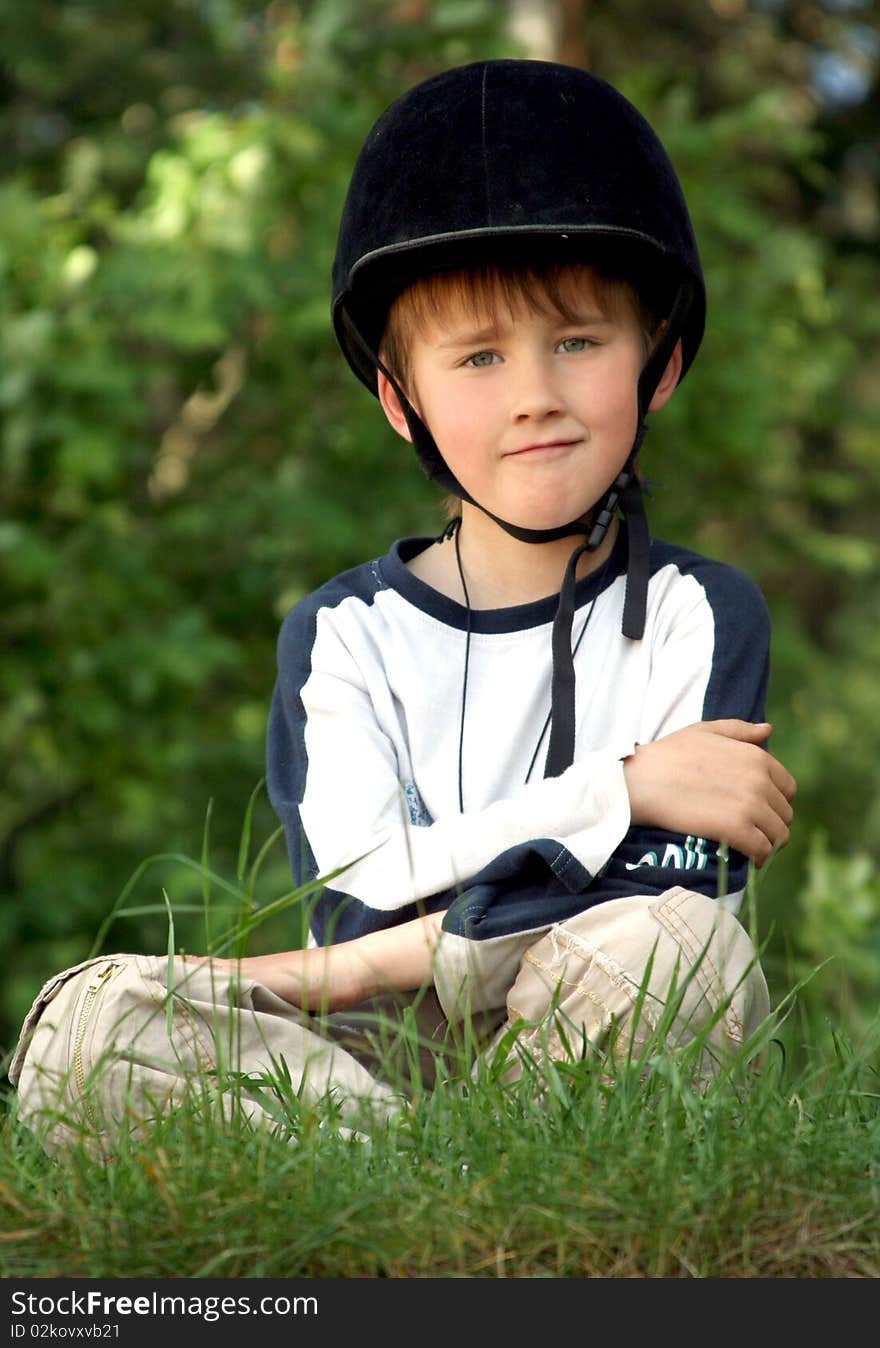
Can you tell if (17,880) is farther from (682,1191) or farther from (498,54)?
(682,1191)

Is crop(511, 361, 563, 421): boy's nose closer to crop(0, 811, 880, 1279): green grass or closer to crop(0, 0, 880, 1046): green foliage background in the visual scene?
crop(0, 811, 880, 1279): green grass

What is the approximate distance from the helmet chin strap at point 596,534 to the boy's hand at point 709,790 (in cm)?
22

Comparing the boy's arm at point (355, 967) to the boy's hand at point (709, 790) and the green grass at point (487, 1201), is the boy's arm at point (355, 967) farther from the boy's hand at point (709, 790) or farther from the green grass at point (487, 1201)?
the green grass at point (487, 1201)

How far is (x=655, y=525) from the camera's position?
588 centimetres

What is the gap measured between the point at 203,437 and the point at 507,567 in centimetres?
336

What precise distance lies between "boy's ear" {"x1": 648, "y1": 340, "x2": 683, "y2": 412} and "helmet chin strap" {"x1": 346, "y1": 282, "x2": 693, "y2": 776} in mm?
29

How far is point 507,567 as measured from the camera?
3004 millimetres

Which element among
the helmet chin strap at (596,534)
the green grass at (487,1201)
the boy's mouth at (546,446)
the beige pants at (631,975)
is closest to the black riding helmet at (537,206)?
the helmet chin strap at (596,534)

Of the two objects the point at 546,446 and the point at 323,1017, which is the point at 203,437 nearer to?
the point at 546,446

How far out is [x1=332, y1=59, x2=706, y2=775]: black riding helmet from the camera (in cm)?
277

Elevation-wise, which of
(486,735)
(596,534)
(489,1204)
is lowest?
(489,1204)

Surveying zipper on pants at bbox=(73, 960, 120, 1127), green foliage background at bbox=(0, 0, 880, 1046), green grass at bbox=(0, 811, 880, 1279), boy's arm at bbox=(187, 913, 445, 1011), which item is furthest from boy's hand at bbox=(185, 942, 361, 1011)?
green foliage background at bbox=(0, 0, 880, 1046)

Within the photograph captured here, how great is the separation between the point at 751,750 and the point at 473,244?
94 centimetres

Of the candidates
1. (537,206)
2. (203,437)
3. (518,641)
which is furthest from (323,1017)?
(203,437)
